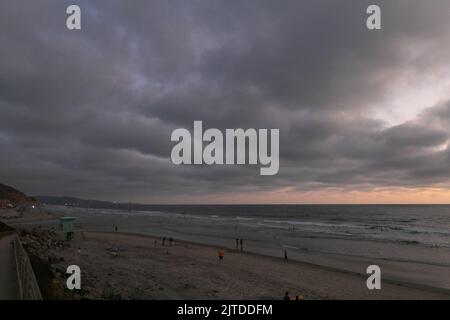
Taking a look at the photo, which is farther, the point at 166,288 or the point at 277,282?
the point at 277,282

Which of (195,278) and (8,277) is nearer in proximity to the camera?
(8,277)

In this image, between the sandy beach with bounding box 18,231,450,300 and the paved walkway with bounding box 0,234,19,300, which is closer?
the paved walkway with bounding box 0,234,19,300

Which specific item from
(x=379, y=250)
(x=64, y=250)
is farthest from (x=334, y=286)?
(x=64, y=250)

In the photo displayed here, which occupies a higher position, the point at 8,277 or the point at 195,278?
the point at 8,277

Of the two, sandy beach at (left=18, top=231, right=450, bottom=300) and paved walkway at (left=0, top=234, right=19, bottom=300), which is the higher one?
paved walkway at (left=0, top=234, right=19, bottom=300)

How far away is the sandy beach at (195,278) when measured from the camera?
67.5 feet

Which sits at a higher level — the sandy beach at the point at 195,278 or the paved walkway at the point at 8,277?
the paved walkway at the point at 8,277

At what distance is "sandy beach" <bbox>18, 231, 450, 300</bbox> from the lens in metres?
20.6

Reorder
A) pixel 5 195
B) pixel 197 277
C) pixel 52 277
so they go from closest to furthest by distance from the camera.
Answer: pixel 52 277 → pixel 197 277 → pixel 5 195

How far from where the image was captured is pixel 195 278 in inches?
997

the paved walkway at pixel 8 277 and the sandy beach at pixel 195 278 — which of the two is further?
the sandy beach at pixel 195 278
